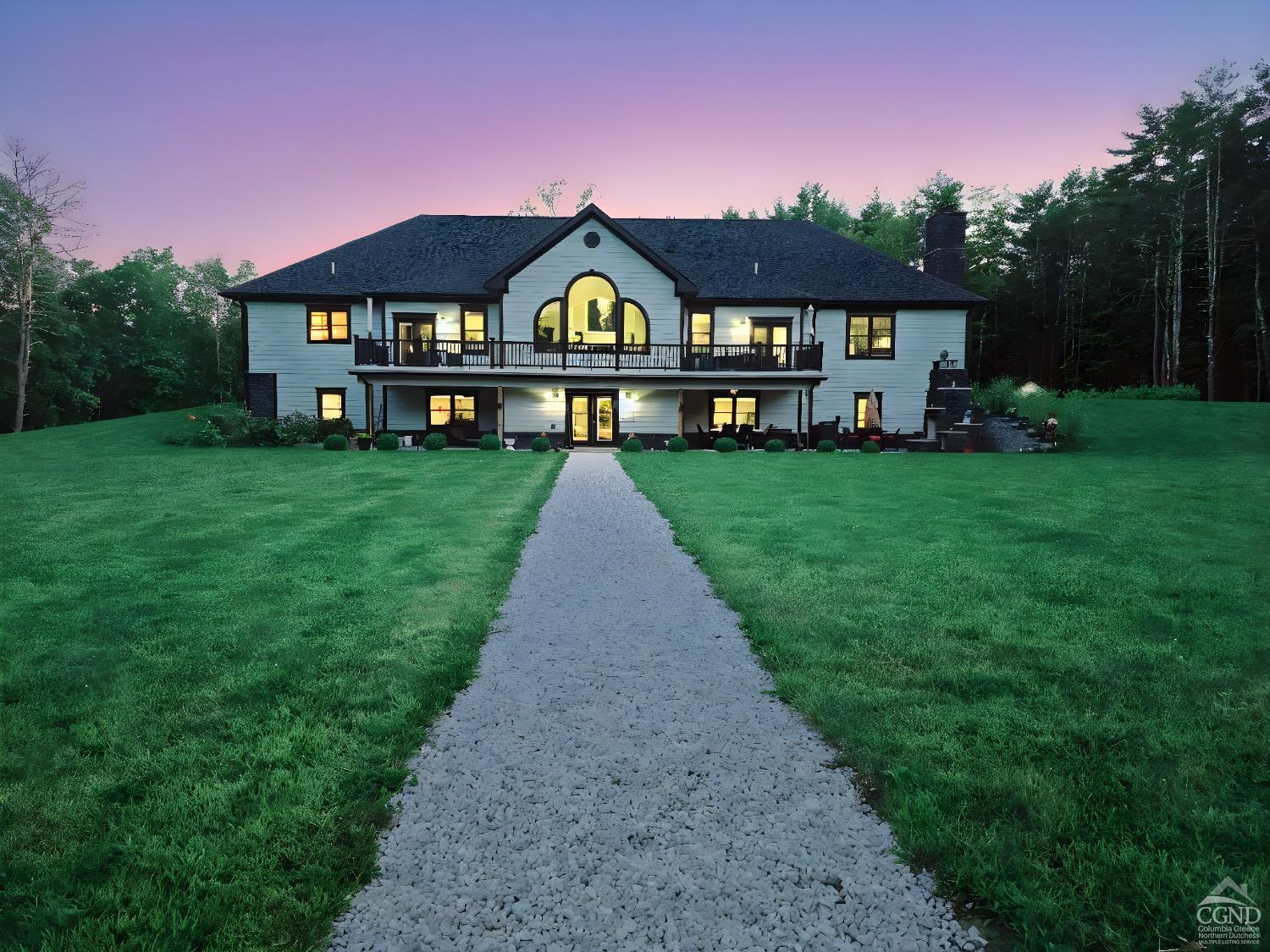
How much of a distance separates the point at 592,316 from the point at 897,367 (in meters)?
13.3

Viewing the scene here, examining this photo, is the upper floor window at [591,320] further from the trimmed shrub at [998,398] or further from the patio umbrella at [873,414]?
the trimmed shrub at [998,398]

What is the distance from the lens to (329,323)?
25.8 meters

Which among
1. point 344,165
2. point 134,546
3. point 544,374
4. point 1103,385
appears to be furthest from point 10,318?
point 1103,385

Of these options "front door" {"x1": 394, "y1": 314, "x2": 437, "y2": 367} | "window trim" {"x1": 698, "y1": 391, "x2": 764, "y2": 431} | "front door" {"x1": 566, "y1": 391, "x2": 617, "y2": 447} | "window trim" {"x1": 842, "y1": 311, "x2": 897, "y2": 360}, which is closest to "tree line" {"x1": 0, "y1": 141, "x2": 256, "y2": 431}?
"front door" {"x1": 394, "y1": 314, "x2": 437, "y2": 367}

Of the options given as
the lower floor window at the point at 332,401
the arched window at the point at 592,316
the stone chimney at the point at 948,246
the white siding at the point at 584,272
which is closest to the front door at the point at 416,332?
Result: the white siding at the point at 584,272

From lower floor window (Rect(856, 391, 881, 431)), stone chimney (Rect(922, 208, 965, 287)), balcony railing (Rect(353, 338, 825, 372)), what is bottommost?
lower floor window (Rect(856, 391, 881, 431))

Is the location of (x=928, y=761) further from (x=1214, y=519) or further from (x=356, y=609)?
(x=1214, y=519)

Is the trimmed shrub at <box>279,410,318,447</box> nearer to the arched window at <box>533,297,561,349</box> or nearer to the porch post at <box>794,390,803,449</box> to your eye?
the arched window at <box>533,297,561,349</box>

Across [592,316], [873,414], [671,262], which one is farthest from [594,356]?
[873,414]

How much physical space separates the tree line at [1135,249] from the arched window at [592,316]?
1953cm

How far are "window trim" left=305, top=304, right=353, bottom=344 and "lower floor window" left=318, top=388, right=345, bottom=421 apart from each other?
1975 mm

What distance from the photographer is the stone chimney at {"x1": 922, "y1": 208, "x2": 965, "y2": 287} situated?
29.6 meters

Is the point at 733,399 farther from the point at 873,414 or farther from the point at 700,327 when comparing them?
the point at 873,414

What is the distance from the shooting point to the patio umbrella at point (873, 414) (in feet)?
82.6
